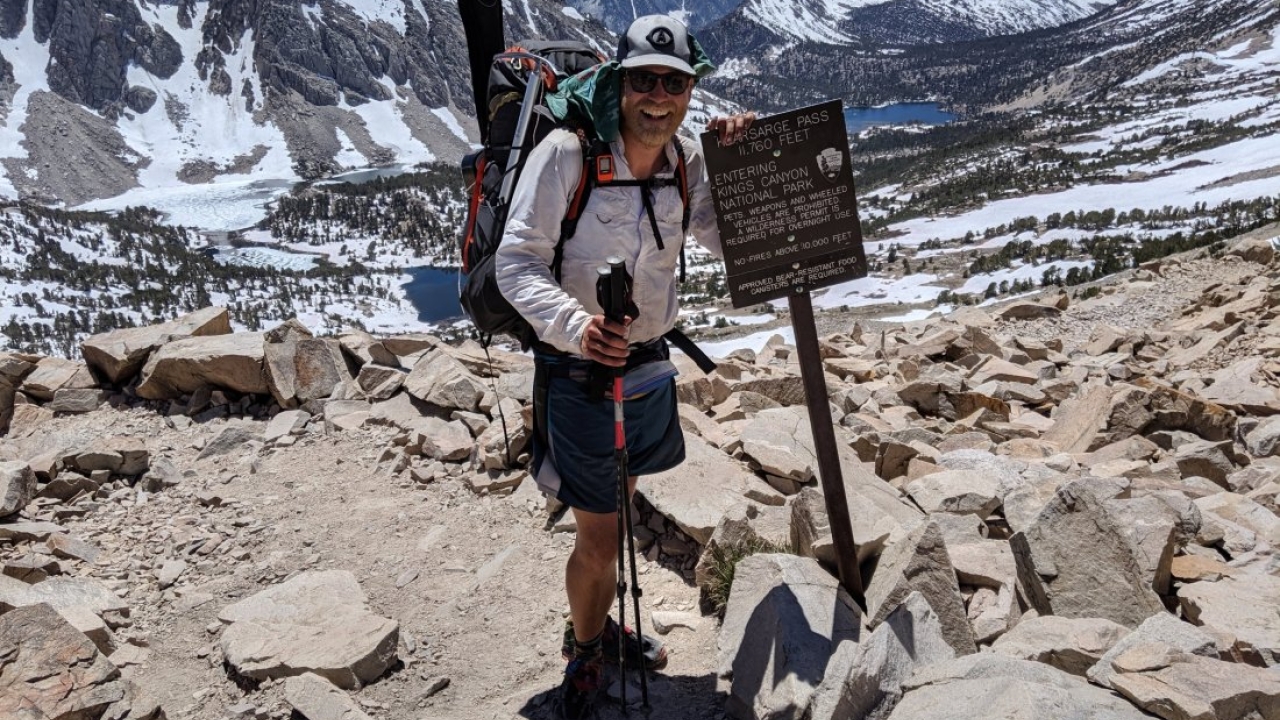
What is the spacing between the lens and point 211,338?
8.45 meters

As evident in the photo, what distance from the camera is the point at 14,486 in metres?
5.98

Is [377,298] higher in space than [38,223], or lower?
lower

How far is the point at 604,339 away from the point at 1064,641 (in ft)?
6.84

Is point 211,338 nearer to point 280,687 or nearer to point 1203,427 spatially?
point 280,687

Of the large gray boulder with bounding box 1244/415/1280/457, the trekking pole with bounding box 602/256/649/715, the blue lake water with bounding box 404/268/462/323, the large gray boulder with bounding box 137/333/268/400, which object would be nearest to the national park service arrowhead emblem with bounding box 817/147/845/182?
the trekking pole with bounding box 602/256/649/715

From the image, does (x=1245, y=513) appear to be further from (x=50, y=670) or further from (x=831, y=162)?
(x=50, y=670)

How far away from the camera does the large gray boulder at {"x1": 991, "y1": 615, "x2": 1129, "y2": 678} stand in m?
3.03

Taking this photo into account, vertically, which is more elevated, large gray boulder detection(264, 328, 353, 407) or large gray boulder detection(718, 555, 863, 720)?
large gray boulder detection(264, 328, 353, 407)

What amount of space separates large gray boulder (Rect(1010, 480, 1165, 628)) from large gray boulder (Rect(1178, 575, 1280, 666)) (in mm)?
159

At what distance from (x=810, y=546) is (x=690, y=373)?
4.19 meters

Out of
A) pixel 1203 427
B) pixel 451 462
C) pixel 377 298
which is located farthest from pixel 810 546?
pixel 377 298

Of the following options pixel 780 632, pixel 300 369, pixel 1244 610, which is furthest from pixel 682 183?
pixel 300 369

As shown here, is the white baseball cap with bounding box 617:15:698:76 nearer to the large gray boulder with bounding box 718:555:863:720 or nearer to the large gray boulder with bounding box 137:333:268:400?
the large gray boulder with bounding box 718:555:863:720

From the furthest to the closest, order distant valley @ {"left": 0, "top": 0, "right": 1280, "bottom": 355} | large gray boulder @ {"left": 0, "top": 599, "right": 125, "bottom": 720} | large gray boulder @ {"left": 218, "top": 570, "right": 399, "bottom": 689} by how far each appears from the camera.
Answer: distant valley @ {"left": 0, "top": 0, "right": 1280, "bottom": 355} < large gray boulder @ {"left": 218, "top": 570, "right": 399, "bottom": 689} < large gray boulder @ {"left": 0, "top": 599, "right": 125, "bottom": 720}
